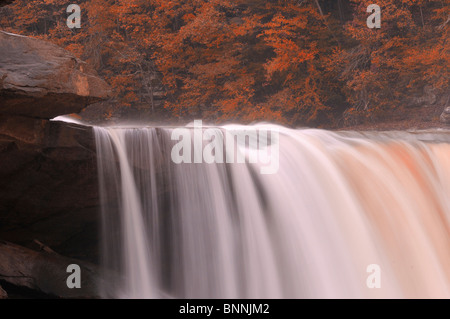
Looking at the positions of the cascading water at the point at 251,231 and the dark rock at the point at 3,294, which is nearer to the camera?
the dark rock at the point at 3,294

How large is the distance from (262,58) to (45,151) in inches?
477

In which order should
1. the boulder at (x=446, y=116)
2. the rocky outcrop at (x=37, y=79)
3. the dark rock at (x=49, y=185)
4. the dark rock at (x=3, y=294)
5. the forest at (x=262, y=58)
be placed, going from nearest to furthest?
the dark rock at (x=3, y=294) < the rocky outcrop at (x=37, y=79) < the dark rock at (x=49, y=185) < the boulder at (x=446, y=116) < the forest at (x=262, y=58)

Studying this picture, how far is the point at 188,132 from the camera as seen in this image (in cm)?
610

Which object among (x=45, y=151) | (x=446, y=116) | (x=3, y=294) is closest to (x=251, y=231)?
(x=45, y=151)

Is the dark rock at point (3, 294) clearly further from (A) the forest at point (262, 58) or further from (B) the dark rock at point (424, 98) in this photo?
(B) the dark rock at point (424, 98)

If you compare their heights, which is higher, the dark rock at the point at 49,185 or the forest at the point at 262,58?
the forest at the point at 262,58

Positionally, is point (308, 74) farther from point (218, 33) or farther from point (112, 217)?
point (112, 217)

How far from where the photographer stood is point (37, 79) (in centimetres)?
528

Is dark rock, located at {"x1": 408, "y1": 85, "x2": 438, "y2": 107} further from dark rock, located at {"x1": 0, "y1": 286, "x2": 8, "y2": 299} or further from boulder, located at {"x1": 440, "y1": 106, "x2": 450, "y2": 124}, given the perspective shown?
dark rock, located at {"x1": 0, "y1": 286, "x2": 8, "y2": 299}

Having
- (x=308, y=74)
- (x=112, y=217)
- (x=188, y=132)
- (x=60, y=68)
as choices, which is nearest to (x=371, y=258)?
(x=188, y=132)

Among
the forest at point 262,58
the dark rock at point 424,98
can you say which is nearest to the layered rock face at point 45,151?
the forest at point 262,58

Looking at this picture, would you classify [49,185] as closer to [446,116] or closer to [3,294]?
[3,294]

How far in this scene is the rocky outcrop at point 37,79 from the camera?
203 inches

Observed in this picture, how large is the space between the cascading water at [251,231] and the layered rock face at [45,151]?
0.31 metres
